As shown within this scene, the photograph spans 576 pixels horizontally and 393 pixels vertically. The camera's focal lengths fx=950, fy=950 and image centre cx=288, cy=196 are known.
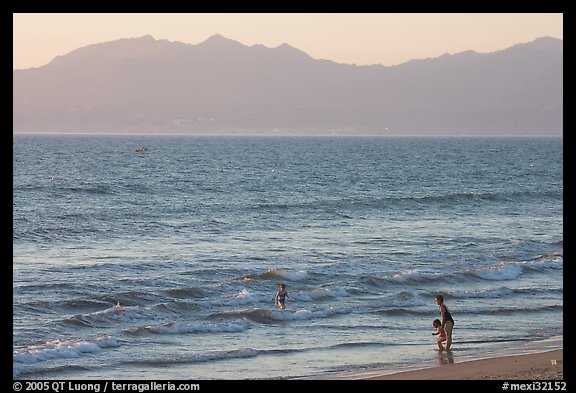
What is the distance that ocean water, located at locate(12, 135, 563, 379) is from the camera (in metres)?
18.1

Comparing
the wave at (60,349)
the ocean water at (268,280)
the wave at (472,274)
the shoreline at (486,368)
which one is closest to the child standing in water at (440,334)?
the ocean water at (268,280)

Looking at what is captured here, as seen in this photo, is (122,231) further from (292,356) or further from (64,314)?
(292,356)

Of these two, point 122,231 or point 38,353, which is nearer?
point 38,353

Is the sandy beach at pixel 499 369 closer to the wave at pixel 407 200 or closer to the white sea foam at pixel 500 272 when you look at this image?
the white sea foam at pixel 500 272

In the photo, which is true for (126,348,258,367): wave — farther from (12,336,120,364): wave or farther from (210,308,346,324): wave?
(210,308,346,324): wave

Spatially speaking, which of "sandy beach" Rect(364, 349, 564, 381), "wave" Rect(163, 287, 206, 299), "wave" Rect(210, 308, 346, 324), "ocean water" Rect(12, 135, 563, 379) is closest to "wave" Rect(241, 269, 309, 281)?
"ocean water" Rect(12, 135, 563, 379)

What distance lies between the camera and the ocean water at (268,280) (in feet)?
59.5

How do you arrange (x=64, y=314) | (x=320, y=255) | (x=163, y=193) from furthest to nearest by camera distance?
(x=163, y=193)
(x=320, y=255)
(x=64, y=314)

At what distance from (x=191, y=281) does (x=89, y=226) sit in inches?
631

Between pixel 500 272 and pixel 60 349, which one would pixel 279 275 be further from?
pixel 60 349

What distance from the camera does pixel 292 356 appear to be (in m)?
18.0

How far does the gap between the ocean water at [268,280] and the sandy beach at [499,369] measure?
0.97m
